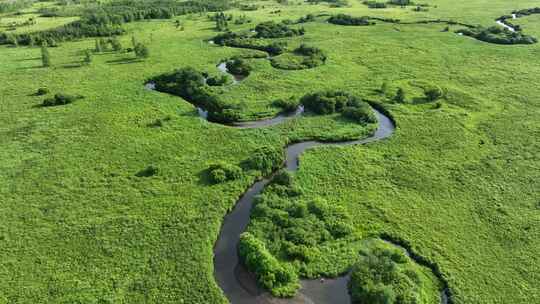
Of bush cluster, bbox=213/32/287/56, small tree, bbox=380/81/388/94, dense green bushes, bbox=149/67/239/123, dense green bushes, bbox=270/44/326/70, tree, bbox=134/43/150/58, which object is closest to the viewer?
dense green bushes, bbox=149/67/239/123

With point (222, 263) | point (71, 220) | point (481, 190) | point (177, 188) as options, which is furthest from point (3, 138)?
point (481, 190)

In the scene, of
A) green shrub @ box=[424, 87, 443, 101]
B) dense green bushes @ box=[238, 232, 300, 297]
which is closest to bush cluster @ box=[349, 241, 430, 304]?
dense green bushes @ box=[238, 232, 300, 297]

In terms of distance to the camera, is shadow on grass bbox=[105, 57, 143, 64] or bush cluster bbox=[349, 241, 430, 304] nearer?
bush cluster bbox=[349, 241, 430, 304]

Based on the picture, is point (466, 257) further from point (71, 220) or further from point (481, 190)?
point (71, 220)

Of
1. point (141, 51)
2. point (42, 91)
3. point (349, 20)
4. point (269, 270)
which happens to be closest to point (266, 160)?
point (269, 270)

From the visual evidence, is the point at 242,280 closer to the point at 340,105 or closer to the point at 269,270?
the point at 269,270

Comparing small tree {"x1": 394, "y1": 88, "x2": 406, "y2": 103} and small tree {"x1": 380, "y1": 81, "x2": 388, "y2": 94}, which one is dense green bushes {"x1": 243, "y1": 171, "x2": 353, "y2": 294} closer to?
small tree {"x1": 394, "y1": 88, "x2": 406, "y2": 103}

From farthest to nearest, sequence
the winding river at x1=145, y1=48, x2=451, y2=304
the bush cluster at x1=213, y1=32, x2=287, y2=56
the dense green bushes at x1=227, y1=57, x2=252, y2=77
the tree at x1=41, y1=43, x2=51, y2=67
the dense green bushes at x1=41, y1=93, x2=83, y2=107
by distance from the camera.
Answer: the bush cluster at x1=213, y1=32, x2=287, y2=56, the tree at x1=41, y1=43, x2=51, y2=67, the dense green bushes at x1=227, y1=57, x2=252, y2=77, the dense green bushes at x1=41, y1=93, x2=83, y2=107, the winding river at x1=145, y1=48, x2=451, y2=304

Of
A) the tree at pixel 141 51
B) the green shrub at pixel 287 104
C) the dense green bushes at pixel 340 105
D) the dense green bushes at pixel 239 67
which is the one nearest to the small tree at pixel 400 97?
the dense green bushes at pixel 340 105
